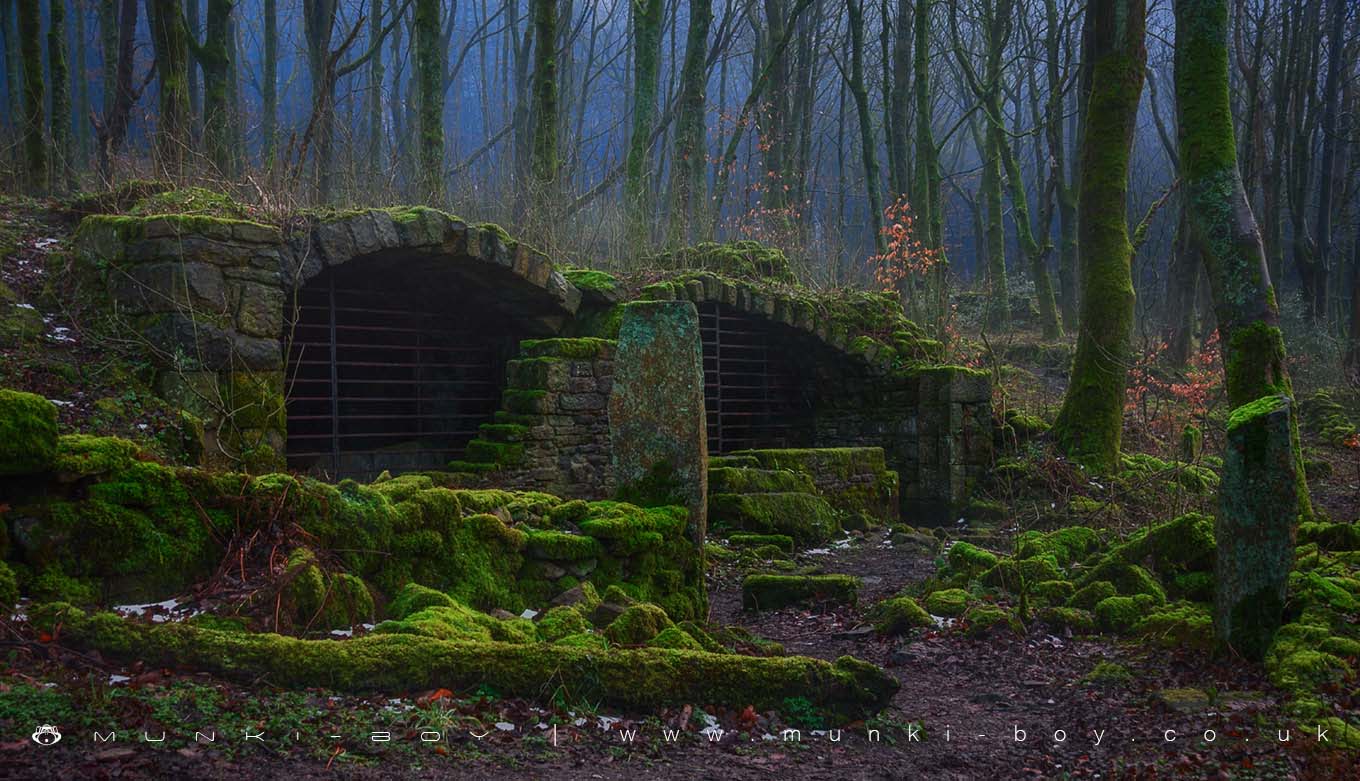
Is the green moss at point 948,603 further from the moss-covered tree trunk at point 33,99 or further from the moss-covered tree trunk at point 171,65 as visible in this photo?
the moss-covered tree trunk at point 33,99

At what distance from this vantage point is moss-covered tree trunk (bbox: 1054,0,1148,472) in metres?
10.6

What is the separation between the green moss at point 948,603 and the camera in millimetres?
6355

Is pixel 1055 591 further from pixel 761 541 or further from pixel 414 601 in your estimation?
pixel 414 601

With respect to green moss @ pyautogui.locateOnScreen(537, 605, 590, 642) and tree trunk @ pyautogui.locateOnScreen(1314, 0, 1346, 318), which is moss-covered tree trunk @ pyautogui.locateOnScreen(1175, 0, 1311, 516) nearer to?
green moss @ pyautogui.locateOnScreen(537, 605, 590, 642)

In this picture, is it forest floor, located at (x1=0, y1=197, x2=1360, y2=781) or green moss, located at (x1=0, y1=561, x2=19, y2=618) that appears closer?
forest floor, located at (x1=0, y1=197, x2=1360, y2=781)

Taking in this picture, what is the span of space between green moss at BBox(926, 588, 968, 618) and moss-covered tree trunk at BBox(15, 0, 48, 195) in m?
10.9

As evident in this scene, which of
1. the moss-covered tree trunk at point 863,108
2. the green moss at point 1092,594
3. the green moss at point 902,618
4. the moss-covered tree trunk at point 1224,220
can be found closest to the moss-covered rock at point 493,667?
the green moss at point 902,618

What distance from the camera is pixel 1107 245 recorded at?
1067 centimetres

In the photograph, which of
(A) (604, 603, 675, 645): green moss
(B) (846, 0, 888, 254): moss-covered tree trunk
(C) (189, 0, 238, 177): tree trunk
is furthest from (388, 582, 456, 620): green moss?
(B) (846, 0, 888, 254): moss-covered tree trunk

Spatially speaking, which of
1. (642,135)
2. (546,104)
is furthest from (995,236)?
(546,104)

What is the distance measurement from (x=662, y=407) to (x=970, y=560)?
2887 millimetres

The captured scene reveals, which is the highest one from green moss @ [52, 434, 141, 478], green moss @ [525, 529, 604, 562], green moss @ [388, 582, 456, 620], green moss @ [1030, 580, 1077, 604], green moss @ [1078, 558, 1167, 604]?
green moss @ [52, 434, 141, 478]

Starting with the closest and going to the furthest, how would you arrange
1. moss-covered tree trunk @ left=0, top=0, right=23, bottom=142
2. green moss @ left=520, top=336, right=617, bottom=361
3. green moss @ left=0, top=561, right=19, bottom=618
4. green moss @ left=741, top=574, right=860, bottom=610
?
1. green moss @ left=0, top=561, right=19, bottom=618
2. green moss @ left=741, top=574, right=860, bottom=610
3. green moss @ left=520, top=336, right=617, bottom=361
4. moss-covered tree trunk @ left=0, top=0, right=23, bottom=142

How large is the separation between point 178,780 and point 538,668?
136 cm
